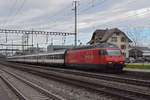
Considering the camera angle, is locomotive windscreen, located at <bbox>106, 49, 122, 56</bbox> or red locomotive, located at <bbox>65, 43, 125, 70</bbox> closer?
red locomotive, located at <bbox>65, 43, 125, 70</bbox>

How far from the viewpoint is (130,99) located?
29.4 ft

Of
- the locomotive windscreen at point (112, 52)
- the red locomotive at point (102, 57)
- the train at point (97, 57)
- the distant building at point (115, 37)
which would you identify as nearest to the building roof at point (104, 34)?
the distant building at point (115, 37)

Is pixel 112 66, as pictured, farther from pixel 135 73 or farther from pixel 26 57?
pixel 26 57

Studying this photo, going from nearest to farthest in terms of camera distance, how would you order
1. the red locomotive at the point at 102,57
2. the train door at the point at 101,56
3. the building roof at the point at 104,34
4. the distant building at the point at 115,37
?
the red locomotive at the point at 102,57 < the train door at the point at 101,56 < the building roof at the point at 104,34 < the distant building at the point at 115,37

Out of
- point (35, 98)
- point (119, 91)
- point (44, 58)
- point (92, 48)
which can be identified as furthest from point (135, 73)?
point (44, 58)

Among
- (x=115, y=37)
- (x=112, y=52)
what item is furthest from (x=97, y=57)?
(x=115, y=37)

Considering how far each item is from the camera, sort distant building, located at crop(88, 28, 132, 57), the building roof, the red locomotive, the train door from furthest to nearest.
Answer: distant building, located at crop(88, 28, 132, 57) < the building roof < the train door < the red locomotive

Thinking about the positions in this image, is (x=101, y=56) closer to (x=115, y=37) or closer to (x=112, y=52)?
(x=112, y=52)

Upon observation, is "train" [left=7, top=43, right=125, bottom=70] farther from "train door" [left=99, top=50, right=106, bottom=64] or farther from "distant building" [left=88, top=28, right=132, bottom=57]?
"distant building" [left=88, top=28, right=132, bottom=57]

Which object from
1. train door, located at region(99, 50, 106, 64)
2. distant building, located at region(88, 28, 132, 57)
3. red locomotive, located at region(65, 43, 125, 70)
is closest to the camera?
red locomotive, located at region(65, 43, 125, 70)

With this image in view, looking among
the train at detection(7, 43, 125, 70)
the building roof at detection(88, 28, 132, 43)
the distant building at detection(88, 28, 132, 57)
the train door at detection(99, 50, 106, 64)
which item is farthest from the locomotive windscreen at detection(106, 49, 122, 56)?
the distant building at detection(88, 28, 132, 57)

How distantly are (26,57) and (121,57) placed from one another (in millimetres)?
45518

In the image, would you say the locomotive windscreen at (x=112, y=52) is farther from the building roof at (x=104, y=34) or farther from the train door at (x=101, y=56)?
the building roof at (x=104, y=34)

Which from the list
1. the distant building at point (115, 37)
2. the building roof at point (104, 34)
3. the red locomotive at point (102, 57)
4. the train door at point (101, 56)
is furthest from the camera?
the distant building at point (115, 37)
